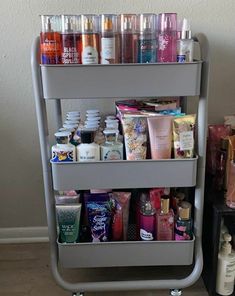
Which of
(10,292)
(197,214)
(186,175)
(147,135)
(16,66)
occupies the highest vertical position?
(16,66)

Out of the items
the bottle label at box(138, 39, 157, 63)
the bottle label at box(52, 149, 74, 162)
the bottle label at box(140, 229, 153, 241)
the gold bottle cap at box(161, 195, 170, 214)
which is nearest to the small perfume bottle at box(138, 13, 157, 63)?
the bottle label at box(138, 39, 157, 63)

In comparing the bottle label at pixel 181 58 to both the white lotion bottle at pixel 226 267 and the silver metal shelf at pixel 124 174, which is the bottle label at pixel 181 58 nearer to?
the silver metal shelf at pixel 124 174

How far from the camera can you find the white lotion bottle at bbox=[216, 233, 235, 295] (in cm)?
127

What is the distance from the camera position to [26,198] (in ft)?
5.36

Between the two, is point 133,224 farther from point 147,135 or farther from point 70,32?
point 70,32

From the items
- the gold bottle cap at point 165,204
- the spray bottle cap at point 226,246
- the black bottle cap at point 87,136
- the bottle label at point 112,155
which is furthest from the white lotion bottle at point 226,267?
the black bottle cap at point 87,136

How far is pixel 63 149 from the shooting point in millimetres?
1135

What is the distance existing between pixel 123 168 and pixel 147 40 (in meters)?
0.40

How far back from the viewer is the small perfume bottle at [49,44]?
1.05 meters

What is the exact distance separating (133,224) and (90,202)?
0.78ft

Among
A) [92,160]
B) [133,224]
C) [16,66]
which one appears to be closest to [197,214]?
[133,224]

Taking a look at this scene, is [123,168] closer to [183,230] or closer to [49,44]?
[183,230]

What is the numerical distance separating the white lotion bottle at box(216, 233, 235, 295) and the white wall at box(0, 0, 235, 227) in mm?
518

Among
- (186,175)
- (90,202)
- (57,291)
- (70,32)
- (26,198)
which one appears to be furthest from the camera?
(26,198)
